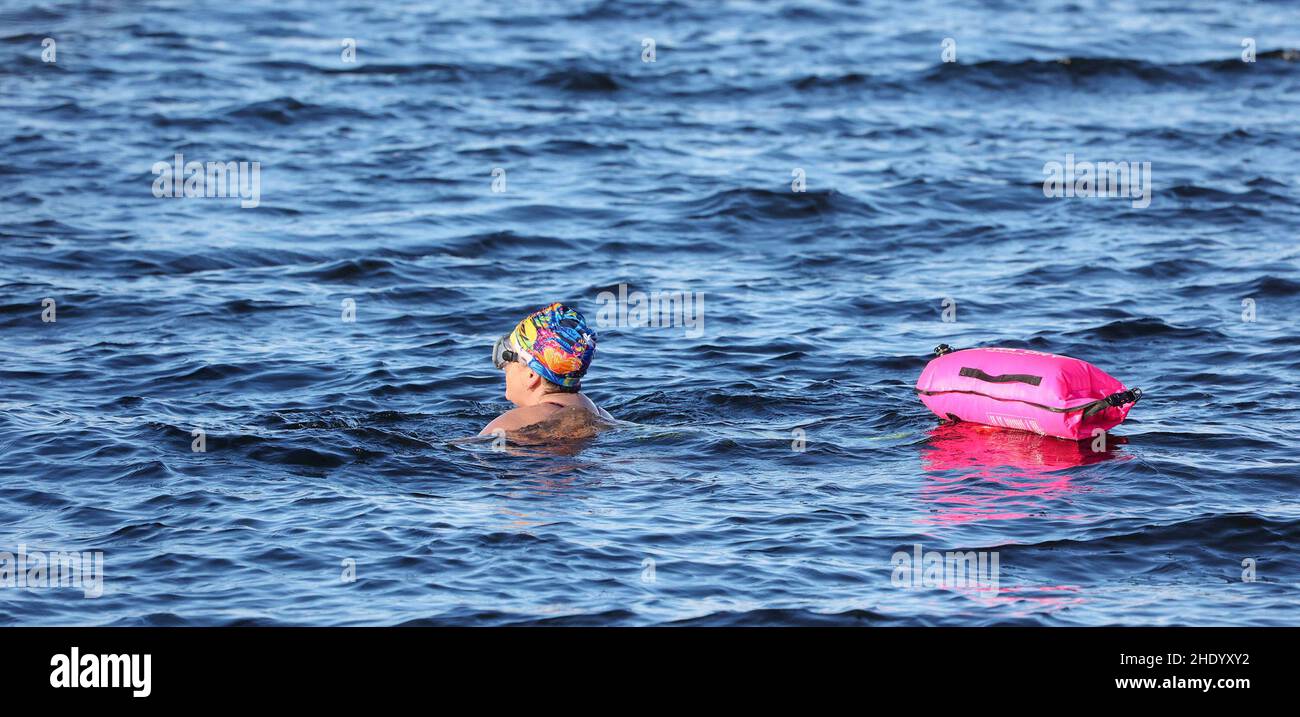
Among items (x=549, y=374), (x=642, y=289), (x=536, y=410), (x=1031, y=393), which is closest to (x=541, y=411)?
(x=536, y=410)

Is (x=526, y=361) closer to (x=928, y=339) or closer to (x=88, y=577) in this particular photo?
(x=88, y=577)

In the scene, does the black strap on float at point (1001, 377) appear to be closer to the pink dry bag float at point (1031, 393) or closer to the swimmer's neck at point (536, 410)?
the pink dry bag float at point (1031, 393)

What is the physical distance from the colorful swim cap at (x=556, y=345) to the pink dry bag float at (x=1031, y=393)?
7.79ft

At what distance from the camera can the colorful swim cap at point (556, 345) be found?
10695 mm

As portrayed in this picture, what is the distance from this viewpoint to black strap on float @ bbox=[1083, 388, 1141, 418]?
10.2 metres

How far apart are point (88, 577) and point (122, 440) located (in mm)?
2615

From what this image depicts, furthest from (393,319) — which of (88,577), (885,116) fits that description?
(885,116)

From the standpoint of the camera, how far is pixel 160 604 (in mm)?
8141

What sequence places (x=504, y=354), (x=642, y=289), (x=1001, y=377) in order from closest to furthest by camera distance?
1. (x=1001, y=377)
2. (x=504, y=354)
3. (x=642, y=289)

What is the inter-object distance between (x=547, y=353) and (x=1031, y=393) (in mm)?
3130

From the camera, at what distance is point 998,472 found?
10195 millimetres

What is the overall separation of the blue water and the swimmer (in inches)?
9.3

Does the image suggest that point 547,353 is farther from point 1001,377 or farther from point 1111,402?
point 1111,402

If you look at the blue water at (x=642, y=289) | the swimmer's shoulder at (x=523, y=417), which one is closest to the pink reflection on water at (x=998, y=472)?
the blue water at (x=642, y=289)
